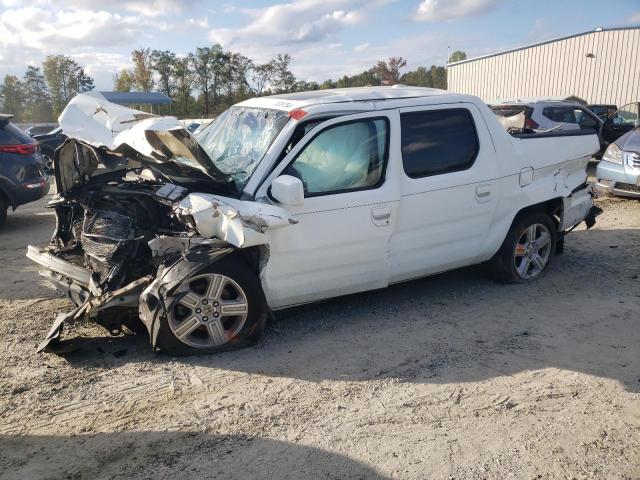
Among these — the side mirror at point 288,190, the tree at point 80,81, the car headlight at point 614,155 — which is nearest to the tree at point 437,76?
the tree at point 80,81

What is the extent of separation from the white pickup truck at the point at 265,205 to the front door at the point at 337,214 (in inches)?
0.4

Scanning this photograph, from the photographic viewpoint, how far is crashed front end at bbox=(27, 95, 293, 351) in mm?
3865

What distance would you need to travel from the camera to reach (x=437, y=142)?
4863mm

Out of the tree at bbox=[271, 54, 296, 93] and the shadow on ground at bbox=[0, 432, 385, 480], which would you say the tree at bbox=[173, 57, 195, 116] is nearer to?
the tree at bbox=[271, 54, 296, 93]

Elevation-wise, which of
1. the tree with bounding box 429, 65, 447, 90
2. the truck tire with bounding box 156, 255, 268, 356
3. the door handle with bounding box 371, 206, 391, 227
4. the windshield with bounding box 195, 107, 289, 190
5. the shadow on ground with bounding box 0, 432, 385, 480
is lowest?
the shadow on ground with bounding box 0, 432, 385, 480

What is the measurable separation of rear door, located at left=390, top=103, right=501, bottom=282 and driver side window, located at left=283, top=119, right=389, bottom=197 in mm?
245

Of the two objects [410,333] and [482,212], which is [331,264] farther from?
[482,212]

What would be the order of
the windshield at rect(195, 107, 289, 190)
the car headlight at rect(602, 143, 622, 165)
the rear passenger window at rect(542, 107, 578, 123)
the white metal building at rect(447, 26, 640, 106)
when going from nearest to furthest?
the windshield at rect(195, 107, 289, 190) → the car headlight at rect(602, 143, 622, 165) → the rear passenger window at rect(542, 107, 578, 123) → the white metal building at rect(447, 26, 640, 106)

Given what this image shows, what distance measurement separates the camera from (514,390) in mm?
Result: 3646

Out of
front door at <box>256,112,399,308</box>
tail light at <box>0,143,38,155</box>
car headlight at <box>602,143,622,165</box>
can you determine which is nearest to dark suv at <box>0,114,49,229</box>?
tail light at <box>0,143,38,155</box>

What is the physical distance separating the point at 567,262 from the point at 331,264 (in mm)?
3493

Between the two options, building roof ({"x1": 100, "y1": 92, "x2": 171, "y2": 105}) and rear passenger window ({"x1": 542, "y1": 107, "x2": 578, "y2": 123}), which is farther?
building roof ({"x1": 100, "y1": 92, "x2": 171, "y2": 105})

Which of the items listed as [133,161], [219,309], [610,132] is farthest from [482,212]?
[610,132]

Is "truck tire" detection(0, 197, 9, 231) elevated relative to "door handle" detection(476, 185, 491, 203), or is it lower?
lower
